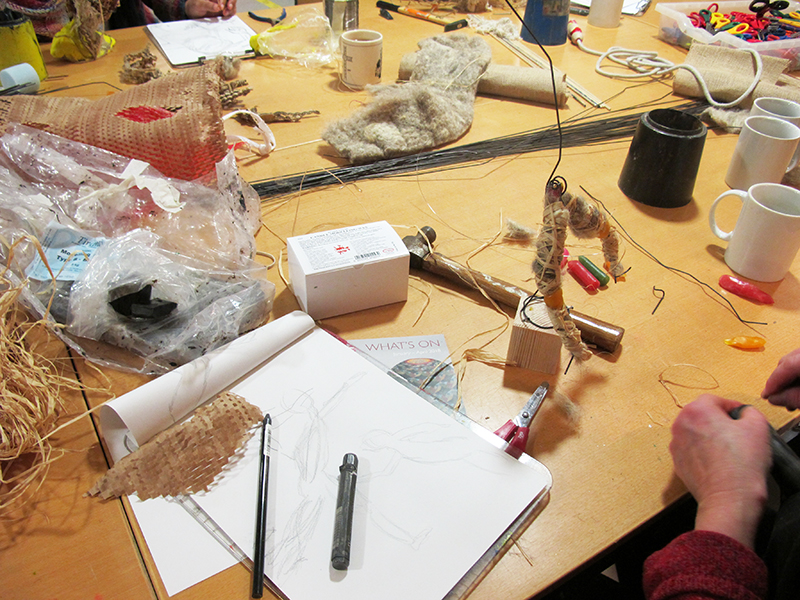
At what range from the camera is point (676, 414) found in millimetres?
687

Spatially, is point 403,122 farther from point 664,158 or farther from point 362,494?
point 362,494

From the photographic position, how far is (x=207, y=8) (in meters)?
1.66

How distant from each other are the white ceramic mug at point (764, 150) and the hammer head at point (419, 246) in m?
0.65

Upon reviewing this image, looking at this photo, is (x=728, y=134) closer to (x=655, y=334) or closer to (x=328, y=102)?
(x=655, y=334)

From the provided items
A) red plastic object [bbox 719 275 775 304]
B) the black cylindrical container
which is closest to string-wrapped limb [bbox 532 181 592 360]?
red plastic object [bbox 719 275 775 304]

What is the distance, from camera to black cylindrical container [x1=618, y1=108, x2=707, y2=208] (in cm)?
97

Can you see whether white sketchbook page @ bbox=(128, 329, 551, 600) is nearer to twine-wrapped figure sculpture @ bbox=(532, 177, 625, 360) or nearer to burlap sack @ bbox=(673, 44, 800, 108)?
twine-wrapped figure sculpture @ bbox=(532, 177, 625, 360)

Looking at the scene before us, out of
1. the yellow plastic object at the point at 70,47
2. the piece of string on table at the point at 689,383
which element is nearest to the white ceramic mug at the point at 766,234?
the piece of string on table at the point at 689,383

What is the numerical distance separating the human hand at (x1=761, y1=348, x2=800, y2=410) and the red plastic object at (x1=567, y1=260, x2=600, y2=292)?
264mm

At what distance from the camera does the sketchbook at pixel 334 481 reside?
1.70 ft

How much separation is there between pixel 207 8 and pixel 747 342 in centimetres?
167

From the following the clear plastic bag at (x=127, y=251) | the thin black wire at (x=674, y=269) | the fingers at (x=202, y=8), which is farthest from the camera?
the fingers at (x=202, y=8)

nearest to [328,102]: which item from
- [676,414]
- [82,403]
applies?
[82,403]

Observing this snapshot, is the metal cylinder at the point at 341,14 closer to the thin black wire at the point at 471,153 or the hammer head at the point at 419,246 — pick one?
the thin black wire at the point at 471,153
